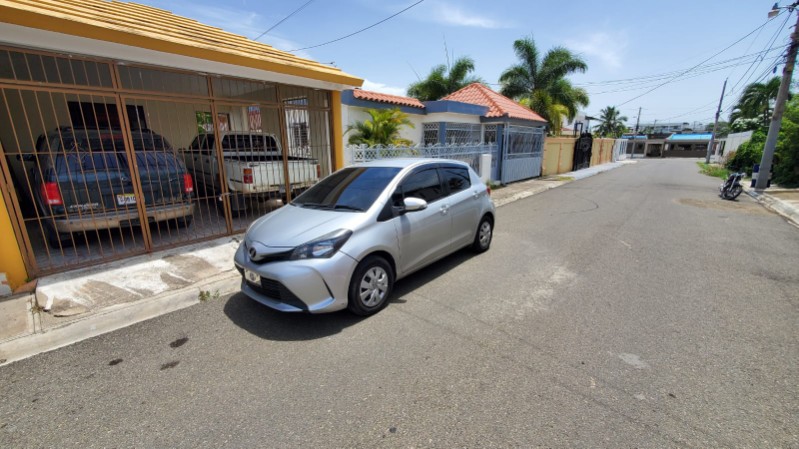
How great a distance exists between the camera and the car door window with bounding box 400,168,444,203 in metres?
4.25

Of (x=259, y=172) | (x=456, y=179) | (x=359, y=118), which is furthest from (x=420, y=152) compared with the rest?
(x=456, y=179)

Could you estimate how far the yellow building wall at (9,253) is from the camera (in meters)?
→ 4.00

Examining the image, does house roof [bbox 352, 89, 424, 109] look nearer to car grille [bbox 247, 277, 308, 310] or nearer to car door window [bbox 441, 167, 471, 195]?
car door window [bbox 441, 167, 471, 195]

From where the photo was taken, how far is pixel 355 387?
2.64m

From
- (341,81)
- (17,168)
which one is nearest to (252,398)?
(341,81)

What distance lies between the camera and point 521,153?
15.7 m

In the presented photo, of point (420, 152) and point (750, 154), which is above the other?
point (420, 152)

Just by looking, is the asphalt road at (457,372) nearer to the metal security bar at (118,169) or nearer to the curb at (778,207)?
the metal security bar at (118,169)

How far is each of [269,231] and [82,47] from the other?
3.41 metres

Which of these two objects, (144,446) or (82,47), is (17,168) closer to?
(82,47)

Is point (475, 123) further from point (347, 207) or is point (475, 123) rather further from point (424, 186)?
point (347, 207)

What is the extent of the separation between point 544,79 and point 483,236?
19.4m

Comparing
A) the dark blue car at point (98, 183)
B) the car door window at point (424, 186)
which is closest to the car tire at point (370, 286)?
the car door window at point (424, 186)

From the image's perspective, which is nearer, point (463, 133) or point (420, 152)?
point (420, 152)
